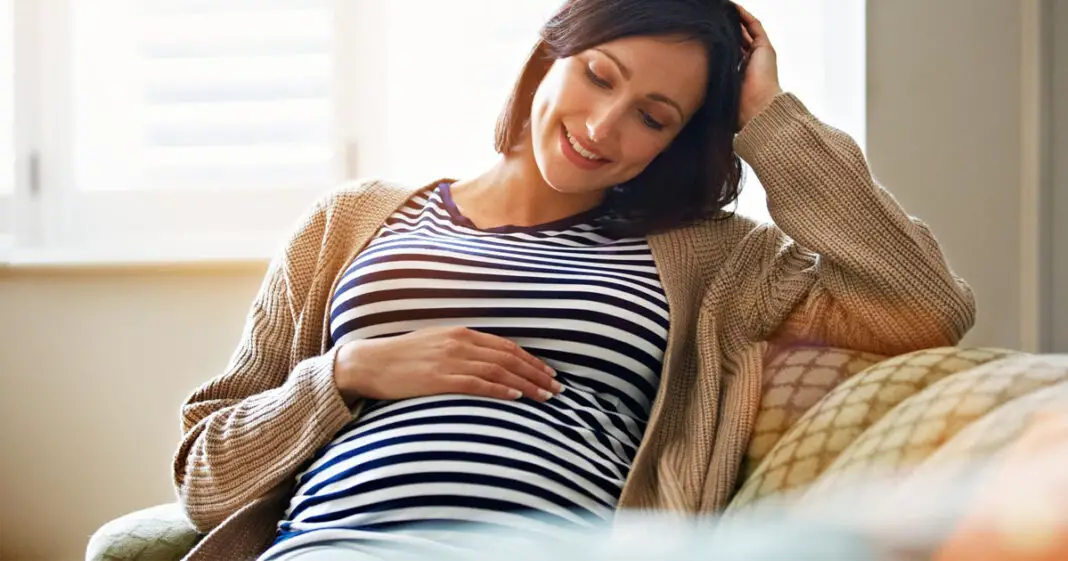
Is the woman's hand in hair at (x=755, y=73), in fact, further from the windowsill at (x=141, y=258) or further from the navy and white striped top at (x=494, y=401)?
the windowsill at (x=141, y=258)

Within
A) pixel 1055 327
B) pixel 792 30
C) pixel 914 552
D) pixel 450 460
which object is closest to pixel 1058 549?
pixel 914 552

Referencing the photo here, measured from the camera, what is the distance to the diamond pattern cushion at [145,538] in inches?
42.7

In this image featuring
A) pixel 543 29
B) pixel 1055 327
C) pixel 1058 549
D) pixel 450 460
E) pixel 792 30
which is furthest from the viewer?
pixel 792 30

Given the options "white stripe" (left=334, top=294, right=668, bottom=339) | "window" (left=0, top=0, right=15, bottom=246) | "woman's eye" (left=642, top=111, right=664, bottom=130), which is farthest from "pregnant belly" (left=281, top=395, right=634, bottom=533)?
"window" (left=0, top=0, right=15, bottom=246)

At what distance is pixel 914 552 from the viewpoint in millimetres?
515

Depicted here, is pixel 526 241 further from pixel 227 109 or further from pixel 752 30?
pixel 227 109

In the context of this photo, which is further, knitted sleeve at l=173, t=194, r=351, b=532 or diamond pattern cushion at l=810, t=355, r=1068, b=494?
knitted sleeve at l=173, t=194, r=351, b=532

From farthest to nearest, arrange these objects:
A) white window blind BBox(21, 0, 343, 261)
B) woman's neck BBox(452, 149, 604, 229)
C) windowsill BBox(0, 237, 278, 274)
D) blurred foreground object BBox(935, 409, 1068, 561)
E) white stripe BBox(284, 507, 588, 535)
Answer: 1. white window blind BBox(21, 0, 343, 261)
2. windowsill BBox(0, 237, 278, 274)
3. woman's neck BBox(452, 149, 604, 229)
4. white stripe BBox(284, 507, 588, 535)
5. blurred foreground object BBox(935, 409, 1068, 561)

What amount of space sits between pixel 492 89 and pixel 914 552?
4.95ft

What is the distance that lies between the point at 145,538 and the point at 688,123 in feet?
2.53

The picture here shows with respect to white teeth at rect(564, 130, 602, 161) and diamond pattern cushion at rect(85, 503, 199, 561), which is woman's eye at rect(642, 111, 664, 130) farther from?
diamond pattern cushion at rect(85, 503, 199, 561)

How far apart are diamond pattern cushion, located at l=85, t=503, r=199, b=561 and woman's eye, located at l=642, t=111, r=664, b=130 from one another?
0.68m

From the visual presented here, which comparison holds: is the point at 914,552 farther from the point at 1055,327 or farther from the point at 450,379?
the point at 1055,327

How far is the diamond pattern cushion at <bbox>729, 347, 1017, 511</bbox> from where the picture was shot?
847mm
